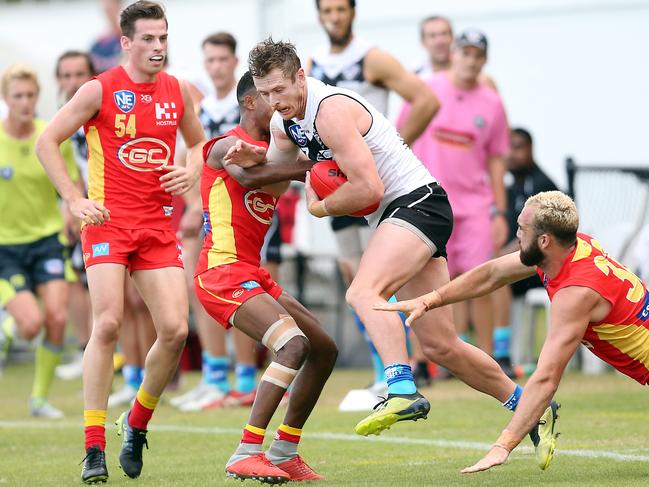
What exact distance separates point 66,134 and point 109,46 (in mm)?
7230

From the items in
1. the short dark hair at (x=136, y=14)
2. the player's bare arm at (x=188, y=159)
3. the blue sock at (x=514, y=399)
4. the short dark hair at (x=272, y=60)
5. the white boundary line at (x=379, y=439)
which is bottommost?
the white boundary line at (x=379, y=439)

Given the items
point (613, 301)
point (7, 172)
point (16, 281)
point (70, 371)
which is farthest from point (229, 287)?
point (70, 371)

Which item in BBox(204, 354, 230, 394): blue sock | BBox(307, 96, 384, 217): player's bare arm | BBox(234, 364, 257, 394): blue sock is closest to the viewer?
BBox(307, 96, 384, 217): player's bare arm

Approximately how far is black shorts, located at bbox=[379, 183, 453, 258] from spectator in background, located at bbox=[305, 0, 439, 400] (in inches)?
129

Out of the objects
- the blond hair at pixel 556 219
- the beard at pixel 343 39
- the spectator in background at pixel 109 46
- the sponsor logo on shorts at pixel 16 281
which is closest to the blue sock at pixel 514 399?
the blond hair at pixel 556 219

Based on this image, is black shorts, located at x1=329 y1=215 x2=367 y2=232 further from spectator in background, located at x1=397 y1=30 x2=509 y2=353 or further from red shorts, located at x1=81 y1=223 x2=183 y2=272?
red shorts, located at x1=81 y1=223 x2=183 y2=272

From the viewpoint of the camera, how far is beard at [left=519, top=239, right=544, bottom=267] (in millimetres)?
6199

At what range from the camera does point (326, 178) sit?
21.7ft

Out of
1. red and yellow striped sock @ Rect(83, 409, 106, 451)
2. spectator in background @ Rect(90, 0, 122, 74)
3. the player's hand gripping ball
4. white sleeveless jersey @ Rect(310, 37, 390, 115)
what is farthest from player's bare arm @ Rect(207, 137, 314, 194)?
spectator in background @ Rect(90, 0, 122, 74)

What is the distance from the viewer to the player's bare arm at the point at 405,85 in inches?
396

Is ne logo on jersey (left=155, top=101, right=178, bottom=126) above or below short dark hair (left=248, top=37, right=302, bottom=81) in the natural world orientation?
below

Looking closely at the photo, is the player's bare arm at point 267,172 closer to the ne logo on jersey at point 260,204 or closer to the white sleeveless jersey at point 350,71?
the ne logo on jersey at point 260,204

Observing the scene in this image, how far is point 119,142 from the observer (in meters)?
7.29

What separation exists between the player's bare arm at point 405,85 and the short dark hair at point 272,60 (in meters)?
3.61
